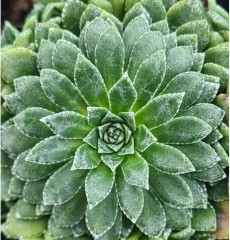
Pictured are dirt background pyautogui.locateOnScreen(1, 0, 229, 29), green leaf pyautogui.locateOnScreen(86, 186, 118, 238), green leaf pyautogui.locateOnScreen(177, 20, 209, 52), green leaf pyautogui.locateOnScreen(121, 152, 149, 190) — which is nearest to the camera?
green leaf pyautogui.locateOnScreen(121, 152, 149, 190)

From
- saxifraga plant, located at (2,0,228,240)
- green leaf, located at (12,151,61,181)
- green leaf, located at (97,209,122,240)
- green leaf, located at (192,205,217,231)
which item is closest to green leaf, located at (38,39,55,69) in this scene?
saxifraga plant, located at (2,0,228,240)

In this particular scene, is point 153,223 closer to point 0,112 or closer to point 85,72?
point 85,72

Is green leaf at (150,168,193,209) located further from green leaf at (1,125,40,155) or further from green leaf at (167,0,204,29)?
green leaf at (167,0,204,29)

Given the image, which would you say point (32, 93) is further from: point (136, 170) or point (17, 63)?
point (136, 170)

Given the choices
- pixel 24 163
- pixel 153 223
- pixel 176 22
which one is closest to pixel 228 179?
pixel 153 223

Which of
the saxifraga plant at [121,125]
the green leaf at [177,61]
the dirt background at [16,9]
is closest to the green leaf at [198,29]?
the saxifraga plant at [121,125]

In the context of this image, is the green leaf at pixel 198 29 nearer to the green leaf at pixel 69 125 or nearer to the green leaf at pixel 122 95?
the green leaf at pixel 122 95
